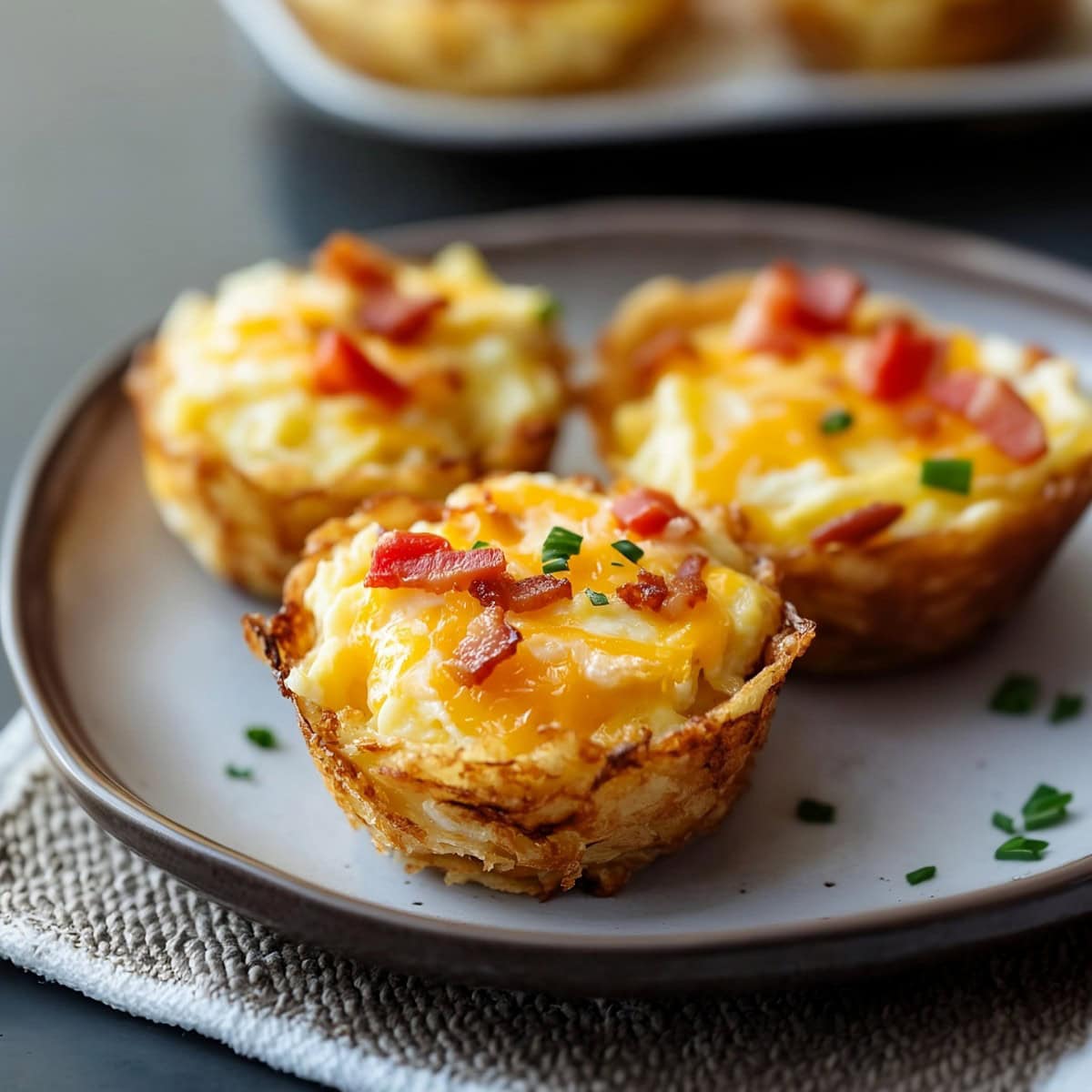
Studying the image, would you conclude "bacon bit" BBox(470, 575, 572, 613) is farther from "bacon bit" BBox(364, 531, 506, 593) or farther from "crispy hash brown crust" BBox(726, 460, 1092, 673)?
"crispy hash brown crust" BBox(726, 460, 1092, 673)

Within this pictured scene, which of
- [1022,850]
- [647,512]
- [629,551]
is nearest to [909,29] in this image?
[647,512]

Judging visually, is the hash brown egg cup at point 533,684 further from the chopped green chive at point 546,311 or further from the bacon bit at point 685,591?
the chopped green chive at point 546,311

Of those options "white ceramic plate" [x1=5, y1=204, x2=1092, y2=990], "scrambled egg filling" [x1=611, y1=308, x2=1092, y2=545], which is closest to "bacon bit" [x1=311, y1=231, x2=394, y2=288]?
"white ceramic plate" [x1=5, y1=204, x2=1092, y2=990]

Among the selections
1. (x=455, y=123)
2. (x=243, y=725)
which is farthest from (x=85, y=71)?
(x=243, y=725)

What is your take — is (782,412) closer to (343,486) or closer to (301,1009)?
(343,486)

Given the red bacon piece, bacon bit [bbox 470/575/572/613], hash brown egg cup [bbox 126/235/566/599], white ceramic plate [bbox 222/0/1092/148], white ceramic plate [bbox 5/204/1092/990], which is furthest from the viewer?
white ceramic plate [bbox 222/0/1092/148]

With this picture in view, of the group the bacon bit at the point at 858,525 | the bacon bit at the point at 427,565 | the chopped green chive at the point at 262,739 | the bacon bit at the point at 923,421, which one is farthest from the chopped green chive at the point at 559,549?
the bacon bit at the point at 923,421
